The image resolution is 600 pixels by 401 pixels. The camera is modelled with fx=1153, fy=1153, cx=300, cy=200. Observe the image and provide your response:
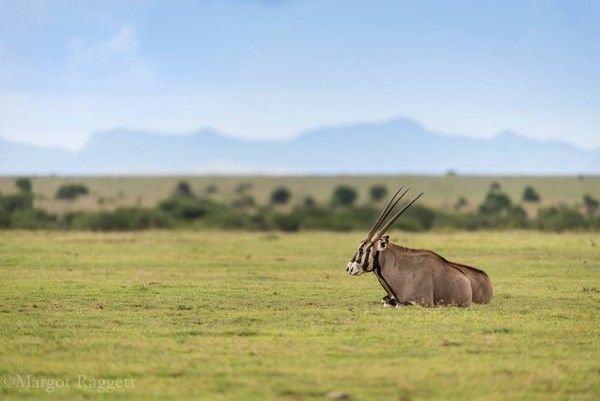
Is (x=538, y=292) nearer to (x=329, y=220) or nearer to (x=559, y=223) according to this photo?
(x=559, y=223)

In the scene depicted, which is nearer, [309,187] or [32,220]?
[32,220]

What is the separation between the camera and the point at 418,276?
1639 cm

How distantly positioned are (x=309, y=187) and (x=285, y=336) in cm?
9175

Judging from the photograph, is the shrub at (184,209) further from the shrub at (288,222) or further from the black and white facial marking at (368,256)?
the black and white facial marking at (368,256)

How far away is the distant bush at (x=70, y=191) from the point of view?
86.8 m

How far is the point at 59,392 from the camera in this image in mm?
10125

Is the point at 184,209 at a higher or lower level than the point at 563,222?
lower

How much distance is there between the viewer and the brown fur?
16375 millimetres

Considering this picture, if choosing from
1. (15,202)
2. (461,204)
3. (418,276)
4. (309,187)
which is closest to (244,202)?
(461,204)

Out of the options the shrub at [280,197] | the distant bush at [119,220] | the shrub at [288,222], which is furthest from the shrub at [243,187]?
the distant bush at [119,220]

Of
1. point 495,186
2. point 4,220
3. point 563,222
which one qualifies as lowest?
point 4,220

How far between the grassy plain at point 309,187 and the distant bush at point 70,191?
28.9 inches

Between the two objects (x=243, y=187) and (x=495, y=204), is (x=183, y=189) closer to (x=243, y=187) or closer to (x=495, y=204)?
(x=243, y=187)

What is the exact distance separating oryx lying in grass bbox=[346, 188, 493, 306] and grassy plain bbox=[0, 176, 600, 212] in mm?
66070
